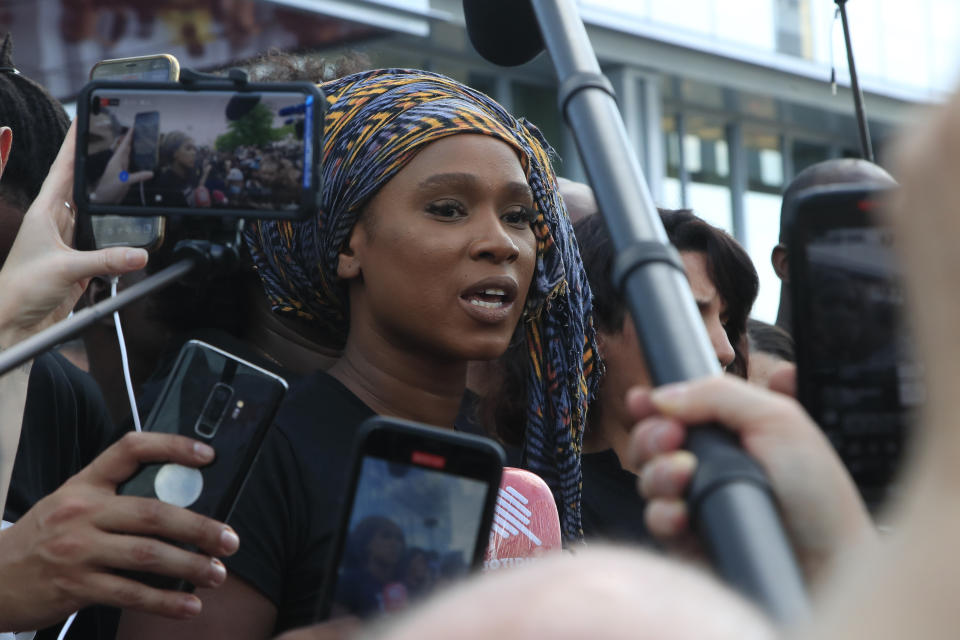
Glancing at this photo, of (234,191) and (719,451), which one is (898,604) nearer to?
(719,451)

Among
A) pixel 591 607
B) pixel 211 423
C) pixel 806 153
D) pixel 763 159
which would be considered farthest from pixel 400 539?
pixel 806 153

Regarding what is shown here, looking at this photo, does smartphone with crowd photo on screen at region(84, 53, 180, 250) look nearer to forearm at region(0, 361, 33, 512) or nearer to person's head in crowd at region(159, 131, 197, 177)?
person's head in crowd at region(159, 131, 197, 177)

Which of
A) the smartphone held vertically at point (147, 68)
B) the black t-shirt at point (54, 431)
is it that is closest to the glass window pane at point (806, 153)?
the black t-shirt at point (54, 431)

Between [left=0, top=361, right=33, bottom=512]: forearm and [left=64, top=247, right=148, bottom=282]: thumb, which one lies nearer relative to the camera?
[left=64, top=247, right=148, bottom=282]: thumb

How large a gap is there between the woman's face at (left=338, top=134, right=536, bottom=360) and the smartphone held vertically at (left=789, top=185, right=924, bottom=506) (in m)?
1.01

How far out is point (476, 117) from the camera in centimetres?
212

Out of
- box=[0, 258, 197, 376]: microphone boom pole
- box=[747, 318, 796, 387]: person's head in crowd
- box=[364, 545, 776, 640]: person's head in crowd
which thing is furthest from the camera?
box=[747, 318, 796, 387]: person's head in crowd

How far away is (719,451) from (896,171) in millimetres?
307

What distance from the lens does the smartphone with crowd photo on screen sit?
1371mm

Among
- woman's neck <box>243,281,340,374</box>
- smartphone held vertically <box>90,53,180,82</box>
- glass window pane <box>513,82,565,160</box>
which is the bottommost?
woman's neck <box>243,281,340,374</box>

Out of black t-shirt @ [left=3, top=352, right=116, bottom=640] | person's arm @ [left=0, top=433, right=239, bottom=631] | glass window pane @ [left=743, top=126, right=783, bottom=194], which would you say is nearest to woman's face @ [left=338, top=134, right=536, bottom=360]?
black t-shirt @ [left=3, top=352, right=116, bottom=640]

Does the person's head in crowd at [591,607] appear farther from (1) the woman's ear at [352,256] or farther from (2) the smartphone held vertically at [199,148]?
(1) the woman's ear at [352,256]

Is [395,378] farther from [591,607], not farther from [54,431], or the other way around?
[591,607]

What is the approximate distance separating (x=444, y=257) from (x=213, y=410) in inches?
28.8
